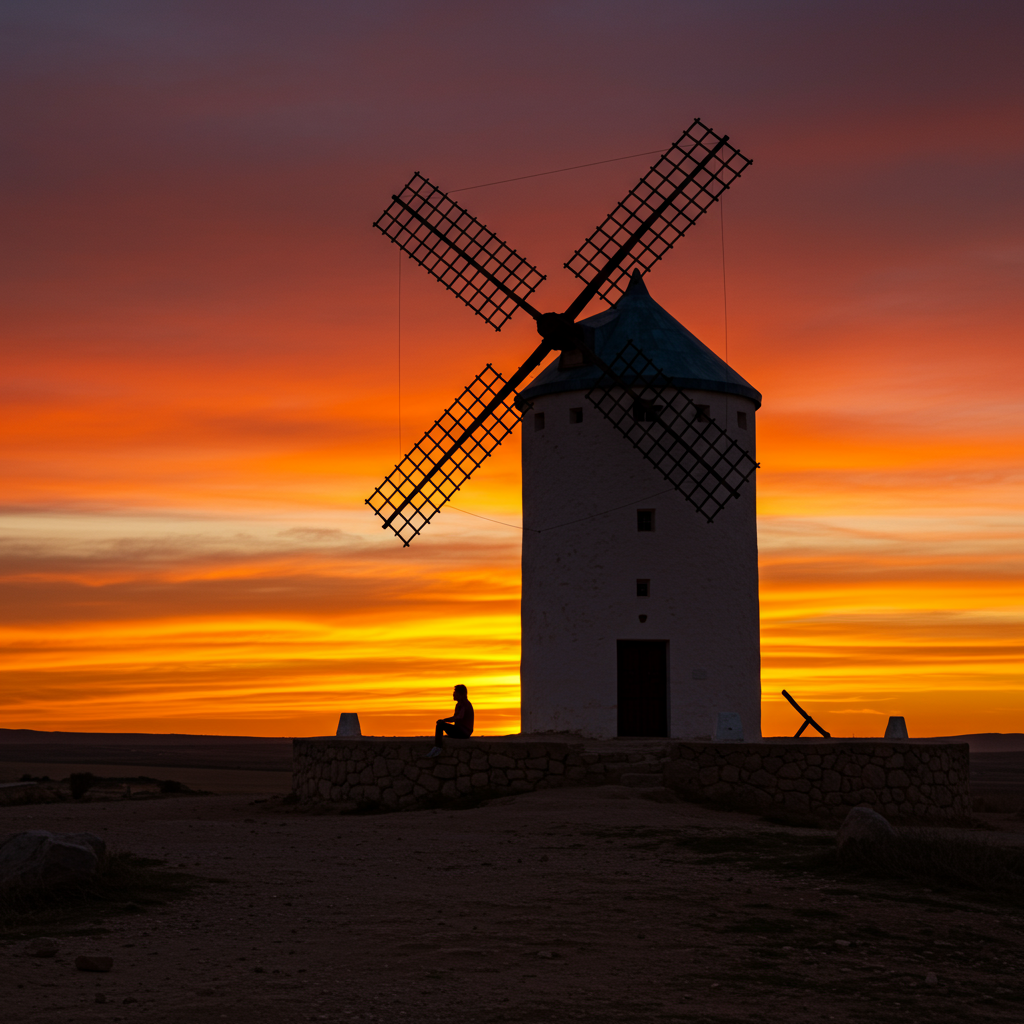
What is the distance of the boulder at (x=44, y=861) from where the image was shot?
32.4 ft

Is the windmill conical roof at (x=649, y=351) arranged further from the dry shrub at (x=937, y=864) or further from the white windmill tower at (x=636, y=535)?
the dry shrub at (x=937, y=864)

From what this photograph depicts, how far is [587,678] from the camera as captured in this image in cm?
2247

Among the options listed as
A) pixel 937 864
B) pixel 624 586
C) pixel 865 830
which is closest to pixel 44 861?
pixel 865 830

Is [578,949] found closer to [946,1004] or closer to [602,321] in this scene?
[946,1004]

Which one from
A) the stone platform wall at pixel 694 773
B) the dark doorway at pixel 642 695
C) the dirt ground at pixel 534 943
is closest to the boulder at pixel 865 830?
the dirt ground at pixel 534 943

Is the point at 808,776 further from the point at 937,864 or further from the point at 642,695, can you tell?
the point at 937,864

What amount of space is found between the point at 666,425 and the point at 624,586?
9.32 feet

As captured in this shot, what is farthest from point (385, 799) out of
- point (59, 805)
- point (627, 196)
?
point (627, 196)

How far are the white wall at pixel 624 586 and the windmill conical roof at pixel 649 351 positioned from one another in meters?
0.27

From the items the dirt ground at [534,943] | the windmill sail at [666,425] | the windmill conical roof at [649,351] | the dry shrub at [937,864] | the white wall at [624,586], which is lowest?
the dirt ground at [534,943]

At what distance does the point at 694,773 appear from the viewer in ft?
60.2

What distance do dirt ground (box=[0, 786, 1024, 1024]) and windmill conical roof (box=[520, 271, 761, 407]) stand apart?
1054 cm

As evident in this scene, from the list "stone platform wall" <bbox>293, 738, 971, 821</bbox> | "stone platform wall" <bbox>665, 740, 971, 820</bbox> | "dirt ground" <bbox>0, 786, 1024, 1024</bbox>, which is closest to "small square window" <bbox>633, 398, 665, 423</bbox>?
"stone platform wall" <bbox>293, 738, 971, 821</bbox>

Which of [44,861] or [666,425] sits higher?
[666,425]
